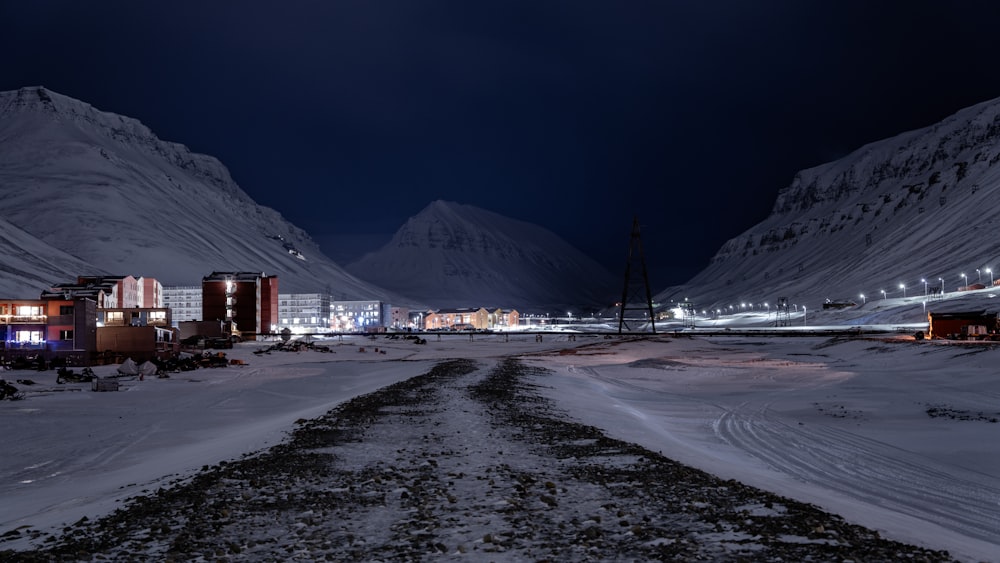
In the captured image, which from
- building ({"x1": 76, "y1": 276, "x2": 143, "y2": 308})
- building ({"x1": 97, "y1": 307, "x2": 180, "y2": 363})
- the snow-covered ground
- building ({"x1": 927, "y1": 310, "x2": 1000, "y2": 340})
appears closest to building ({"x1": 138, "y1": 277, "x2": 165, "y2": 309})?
building ({"x1": 76, "y1": 276, "x2": 143, "y2": 308})

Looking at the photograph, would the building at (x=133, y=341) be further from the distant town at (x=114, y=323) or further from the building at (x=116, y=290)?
the building at (x=116, y=290)

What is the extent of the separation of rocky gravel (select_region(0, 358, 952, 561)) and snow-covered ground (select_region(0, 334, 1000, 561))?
3.45 feet

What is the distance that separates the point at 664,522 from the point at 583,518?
1197 millimetres

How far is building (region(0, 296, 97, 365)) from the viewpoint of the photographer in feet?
213

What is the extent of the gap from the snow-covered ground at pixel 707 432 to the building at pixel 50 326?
49.6ft

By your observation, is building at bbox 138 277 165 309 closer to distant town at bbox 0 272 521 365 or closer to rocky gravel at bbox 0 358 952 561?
distant town at bbox 0 272 521 365

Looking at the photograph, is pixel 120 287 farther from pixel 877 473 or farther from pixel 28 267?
pixel 877 473

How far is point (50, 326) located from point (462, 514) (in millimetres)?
69569

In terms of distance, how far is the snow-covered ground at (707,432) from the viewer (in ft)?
44.0

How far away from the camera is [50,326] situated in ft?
214

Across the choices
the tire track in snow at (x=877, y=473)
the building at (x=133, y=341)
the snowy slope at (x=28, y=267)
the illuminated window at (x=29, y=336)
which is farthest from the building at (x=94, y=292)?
the tire track in snow at (x=877, y=473)

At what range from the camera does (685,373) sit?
173 feet

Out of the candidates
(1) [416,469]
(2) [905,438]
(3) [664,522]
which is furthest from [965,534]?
(2) [905,438]

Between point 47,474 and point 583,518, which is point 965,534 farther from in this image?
point 47,474
